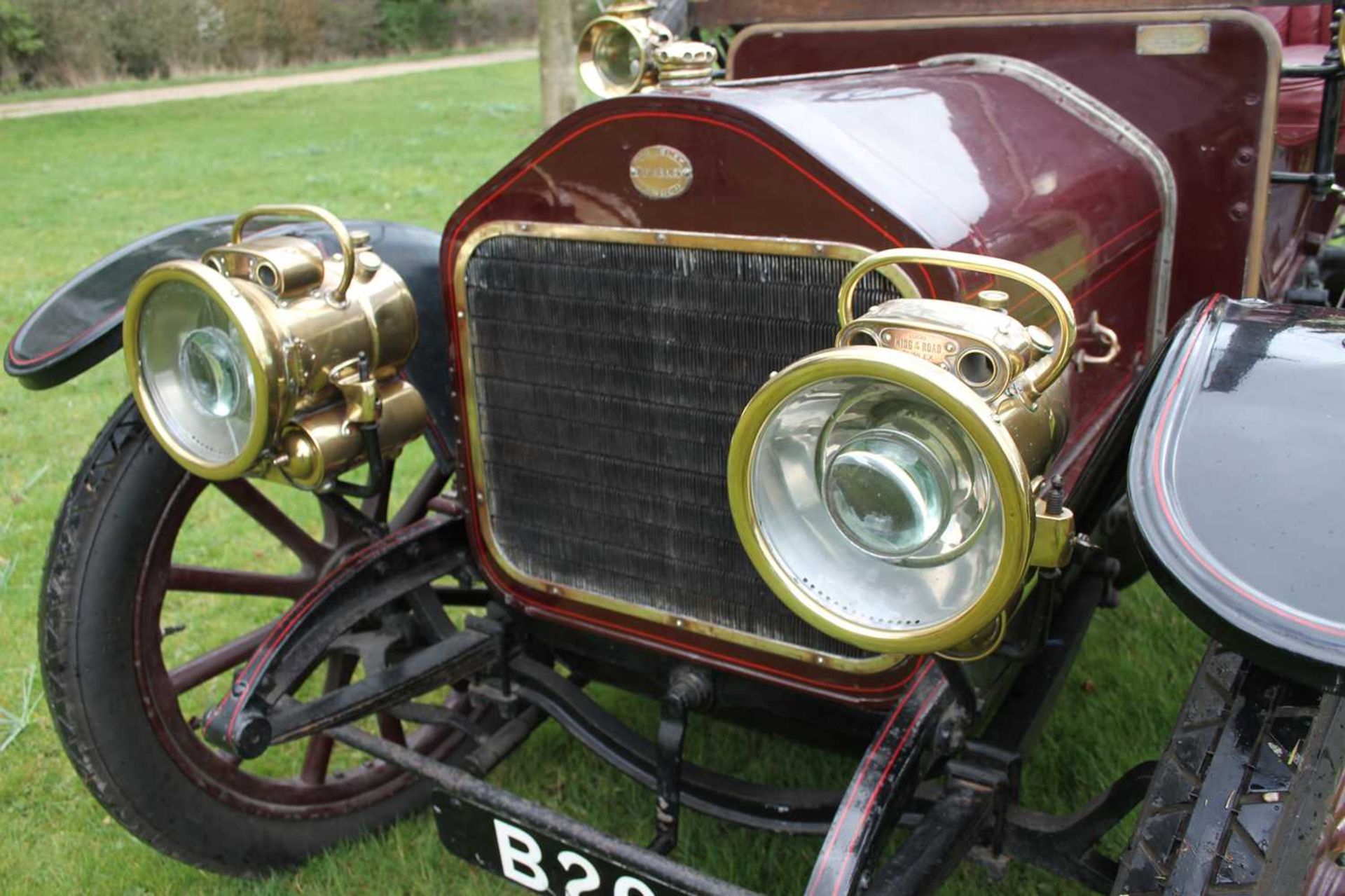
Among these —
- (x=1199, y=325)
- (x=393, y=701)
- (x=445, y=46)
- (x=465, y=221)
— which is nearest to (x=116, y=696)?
(x=393, y=701)

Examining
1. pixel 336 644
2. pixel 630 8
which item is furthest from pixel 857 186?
pixel 336 644

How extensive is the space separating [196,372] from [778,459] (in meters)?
0.93

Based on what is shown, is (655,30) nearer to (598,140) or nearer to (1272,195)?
(598,140)

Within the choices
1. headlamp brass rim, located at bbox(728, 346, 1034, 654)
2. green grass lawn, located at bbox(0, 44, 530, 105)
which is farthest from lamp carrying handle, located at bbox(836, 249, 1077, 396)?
green grass lawn, located at bbox(0, 44, 530, 105)

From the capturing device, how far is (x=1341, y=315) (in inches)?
57.6

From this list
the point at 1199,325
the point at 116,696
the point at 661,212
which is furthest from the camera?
the point at 116,696

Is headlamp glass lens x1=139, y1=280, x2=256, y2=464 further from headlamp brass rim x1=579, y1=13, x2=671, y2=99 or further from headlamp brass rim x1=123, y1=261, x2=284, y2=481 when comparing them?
headlamp brass rim x1=579, y1=13, x2=671, y2=99

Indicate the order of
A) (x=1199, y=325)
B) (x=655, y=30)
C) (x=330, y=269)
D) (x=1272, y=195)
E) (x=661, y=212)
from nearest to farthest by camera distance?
(x=1199, y=325) < (x=661, y=212) < (x=330, y=269) < (x=655, y=30) < (x=1272, y=195)

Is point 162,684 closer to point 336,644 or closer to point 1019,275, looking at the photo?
point 336,644

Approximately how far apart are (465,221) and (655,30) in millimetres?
625

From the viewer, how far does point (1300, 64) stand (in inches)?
103

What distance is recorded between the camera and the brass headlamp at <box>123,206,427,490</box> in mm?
1704

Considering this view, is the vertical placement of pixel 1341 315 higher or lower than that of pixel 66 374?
higher

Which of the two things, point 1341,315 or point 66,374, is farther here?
point 66,374
